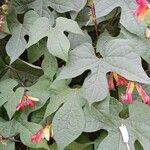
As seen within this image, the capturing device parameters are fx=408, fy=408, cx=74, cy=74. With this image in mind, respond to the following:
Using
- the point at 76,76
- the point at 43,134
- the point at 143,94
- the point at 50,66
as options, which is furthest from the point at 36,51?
the point at 143,94

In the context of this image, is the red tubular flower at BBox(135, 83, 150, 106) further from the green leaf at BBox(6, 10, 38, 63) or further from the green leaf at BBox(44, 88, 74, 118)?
the green leaf at BBox(6, 10, 38, 63)

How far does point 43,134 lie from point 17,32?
0.38 meters

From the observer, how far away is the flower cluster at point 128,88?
1205mm

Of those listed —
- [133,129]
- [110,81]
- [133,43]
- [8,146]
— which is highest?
[133,43]

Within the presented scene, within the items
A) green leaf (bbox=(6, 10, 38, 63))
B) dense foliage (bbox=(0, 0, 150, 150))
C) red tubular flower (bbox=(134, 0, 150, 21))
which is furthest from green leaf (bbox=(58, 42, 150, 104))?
green leaf (bbox=(6, 10, 38, 63))

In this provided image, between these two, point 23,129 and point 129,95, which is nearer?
point 129,95

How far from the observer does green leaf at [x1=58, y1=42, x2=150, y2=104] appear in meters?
1.17

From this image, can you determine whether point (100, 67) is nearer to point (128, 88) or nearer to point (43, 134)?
point (128, 88)

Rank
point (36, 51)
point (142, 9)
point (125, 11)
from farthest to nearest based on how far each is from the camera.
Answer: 1. point (36, 51)
2. point (125, 11)
3. point (142, 9)

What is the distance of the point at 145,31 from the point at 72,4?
0.88 ft

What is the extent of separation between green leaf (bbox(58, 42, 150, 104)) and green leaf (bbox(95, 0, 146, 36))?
0.29ft

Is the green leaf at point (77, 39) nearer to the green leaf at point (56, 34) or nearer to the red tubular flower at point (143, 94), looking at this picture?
the green leaf at point (56, 34)

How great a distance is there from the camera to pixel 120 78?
4.18 ft

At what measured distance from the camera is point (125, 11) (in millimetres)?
1296
